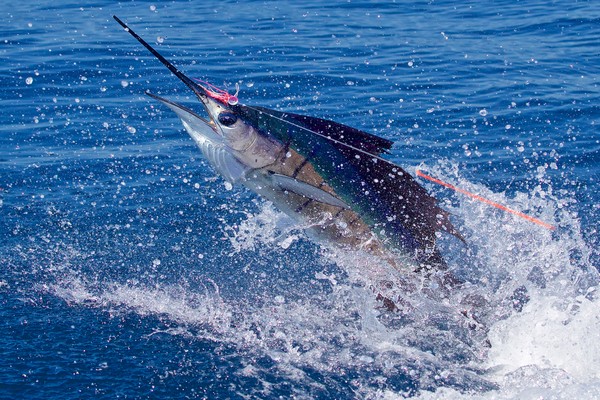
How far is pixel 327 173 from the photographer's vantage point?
5371 mm

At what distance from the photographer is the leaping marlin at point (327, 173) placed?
17.4 feet

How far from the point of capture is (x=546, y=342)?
5.22 meters

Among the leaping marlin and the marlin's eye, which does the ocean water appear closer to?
the leaping marlin

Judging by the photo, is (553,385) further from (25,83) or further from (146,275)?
(25,83)

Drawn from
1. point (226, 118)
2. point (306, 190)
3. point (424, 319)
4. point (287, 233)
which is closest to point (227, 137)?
point (226, 118)

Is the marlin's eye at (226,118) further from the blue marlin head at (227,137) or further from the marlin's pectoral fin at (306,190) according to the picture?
the marlin's pectoral fin at (306,190)

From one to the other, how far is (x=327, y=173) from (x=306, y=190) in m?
0.29

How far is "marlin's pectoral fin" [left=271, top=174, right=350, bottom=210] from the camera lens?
201 inches

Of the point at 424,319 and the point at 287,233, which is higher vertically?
the point at 287,233

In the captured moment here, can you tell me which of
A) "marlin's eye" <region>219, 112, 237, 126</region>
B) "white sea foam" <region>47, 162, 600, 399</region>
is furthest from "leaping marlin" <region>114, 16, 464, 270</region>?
"white sea foam" <region>47, 162, 600, 399</region>

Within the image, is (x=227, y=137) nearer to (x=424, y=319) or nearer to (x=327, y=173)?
(x=327, y=173)

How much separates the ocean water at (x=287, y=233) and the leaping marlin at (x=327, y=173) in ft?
0.83

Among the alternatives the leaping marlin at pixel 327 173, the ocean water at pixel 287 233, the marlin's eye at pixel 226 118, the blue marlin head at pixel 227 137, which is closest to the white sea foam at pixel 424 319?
the ocean water at pixel 287 233

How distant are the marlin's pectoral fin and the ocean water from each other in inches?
22.3
